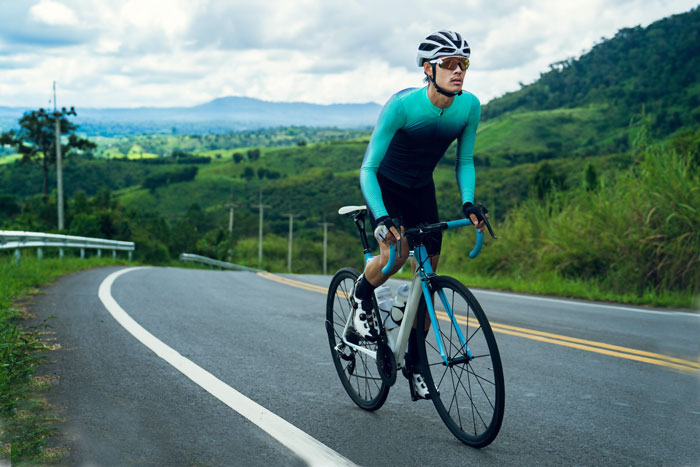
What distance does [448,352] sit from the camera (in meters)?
3.78

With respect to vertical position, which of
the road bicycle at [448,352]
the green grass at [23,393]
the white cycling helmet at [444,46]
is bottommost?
the green grass at [23,393]

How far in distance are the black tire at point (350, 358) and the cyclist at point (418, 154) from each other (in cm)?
34

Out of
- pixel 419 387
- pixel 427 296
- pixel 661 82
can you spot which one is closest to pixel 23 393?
pixel 419 387

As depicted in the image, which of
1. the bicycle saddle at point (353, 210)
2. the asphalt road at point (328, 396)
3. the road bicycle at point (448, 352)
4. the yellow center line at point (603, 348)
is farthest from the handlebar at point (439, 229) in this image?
the yellow center line at point (603, 348)

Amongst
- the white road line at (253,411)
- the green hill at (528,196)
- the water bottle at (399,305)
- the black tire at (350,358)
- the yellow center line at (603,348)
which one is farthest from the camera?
the green hill at (528,196)

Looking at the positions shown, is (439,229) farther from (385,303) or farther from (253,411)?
(253,411)

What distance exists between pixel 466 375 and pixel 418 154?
1.29 meters

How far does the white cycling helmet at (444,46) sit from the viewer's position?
372 cm

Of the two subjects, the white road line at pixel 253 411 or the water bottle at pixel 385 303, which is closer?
the white road line at pixel 253 411

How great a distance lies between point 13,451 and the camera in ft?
10.9

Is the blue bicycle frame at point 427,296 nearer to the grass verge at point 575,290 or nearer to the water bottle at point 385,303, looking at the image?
the water bottle at point 385,303

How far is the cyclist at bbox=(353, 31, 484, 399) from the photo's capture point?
12.4 feet

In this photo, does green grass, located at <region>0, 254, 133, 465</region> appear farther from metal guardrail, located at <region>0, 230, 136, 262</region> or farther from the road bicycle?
metal guardrail, located at <region>0, 230, 136, 262</region>

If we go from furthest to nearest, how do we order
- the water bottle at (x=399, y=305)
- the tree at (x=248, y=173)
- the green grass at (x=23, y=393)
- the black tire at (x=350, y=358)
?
1. the tree at (x=248, y=173)
2. the black tire at (x=350, y=358)
3. the water bottle at (x=399, y=305)
4. the green grass at (x=23, y=393)
